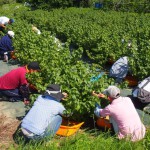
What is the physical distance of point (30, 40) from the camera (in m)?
10.2

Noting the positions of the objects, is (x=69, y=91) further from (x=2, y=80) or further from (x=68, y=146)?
(x=2, y=80)

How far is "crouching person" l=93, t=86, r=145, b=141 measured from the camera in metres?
5.50

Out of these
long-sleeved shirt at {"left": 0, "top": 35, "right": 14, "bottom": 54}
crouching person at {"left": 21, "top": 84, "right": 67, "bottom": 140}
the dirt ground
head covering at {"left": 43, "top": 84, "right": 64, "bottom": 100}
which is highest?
head covering at {"left": 43, "top": 84, "right": 64, "bottom": 100}

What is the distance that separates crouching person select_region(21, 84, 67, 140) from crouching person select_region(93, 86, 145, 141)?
783 millimetres

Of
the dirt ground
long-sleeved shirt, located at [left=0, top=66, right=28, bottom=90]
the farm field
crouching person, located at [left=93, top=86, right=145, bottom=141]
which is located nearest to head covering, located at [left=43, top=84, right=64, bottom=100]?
the farm field

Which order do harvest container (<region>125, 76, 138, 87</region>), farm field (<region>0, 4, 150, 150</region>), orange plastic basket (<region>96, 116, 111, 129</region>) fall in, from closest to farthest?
1. farm field (<region>0, 4, 150, 150</region>)
2. orange plastic basket (<region>96, 116, 111, 129</region>)
3. harvest container (<region>125, 76, 138, 87</region>)

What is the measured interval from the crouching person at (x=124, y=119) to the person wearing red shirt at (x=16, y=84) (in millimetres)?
2194

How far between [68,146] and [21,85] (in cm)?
266

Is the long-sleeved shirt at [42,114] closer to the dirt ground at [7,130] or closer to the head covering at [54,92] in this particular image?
the head covering at [54,92]

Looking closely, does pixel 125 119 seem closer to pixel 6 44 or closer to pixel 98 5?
pixel 6 44

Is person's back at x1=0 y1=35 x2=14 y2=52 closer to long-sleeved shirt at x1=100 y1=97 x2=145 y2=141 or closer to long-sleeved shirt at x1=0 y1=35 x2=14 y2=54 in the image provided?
long-sleeved shirt at x1=0 y1=35 x2=14 y2=54

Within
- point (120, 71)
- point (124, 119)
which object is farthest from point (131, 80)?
point (124, 119)

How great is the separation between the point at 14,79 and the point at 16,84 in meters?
0.12

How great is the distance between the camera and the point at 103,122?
6.15 m
